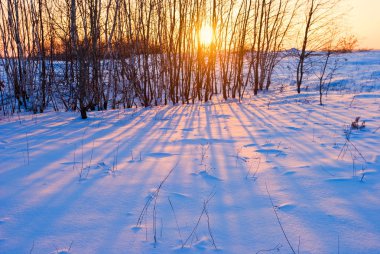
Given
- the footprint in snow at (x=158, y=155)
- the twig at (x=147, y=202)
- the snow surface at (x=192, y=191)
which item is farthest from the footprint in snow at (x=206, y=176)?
the footprint in snow at (x=158, y=155)

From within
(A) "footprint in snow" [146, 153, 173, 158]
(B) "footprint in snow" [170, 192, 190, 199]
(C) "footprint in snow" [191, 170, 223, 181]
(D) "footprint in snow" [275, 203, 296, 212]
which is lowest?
(D) "footprint in snow" [275, 203, 296, 212]

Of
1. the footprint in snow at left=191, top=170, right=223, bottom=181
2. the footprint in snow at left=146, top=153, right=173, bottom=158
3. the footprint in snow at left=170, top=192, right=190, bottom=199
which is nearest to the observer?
the footprint in snow at left=170, top=192, right=190, bottom=199

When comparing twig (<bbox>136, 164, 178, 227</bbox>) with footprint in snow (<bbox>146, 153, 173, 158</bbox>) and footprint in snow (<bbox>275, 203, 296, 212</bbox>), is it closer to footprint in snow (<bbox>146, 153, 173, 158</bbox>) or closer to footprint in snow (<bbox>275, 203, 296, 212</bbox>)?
footprint in snow (<bbox>146, 153, 173, 158</bbox>)

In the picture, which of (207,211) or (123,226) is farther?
(207,211)

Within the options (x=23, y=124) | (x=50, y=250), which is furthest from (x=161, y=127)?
(x=50, y=250)

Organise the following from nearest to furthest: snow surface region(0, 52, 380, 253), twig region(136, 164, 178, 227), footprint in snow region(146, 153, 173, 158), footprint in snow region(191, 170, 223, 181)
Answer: snow surface region(0, 52, 380, 253)
twig region(136, 164, 178, 227)
footprint in snow region(191, 170, 223, 181)
footprint in snow region(146, 153, 173, 158)

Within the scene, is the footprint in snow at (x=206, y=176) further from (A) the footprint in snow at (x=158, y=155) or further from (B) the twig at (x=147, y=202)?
(A) the footprint in snow at (x=158, y=155)

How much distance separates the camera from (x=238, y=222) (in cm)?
220

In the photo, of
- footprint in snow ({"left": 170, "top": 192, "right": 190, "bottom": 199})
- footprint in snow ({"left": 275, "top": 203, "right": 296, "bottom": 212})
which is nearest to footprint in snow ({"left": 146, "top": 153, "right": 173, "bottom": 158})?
footprint in snow ({"left": 170, "top": 192, "right": 190, "bottom": 199})

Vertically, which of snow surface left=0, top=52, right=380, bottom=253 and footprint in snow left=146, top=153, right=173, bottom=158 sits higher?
footprint in snow left=146, top=153, right=173, bottom=158

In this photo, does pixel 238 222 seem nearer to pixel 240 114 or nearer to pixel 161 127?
pixel 161 127

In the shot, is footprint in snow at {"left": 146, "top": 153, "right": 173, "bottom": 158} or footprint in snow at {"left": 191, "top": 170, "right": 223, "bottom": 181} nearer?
footprint in snow at {"left": 191, "top": 170, "right": 223, "bottom": 181}

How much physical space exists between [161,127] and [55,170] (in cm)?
279

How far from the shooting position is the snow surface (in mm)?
1967
